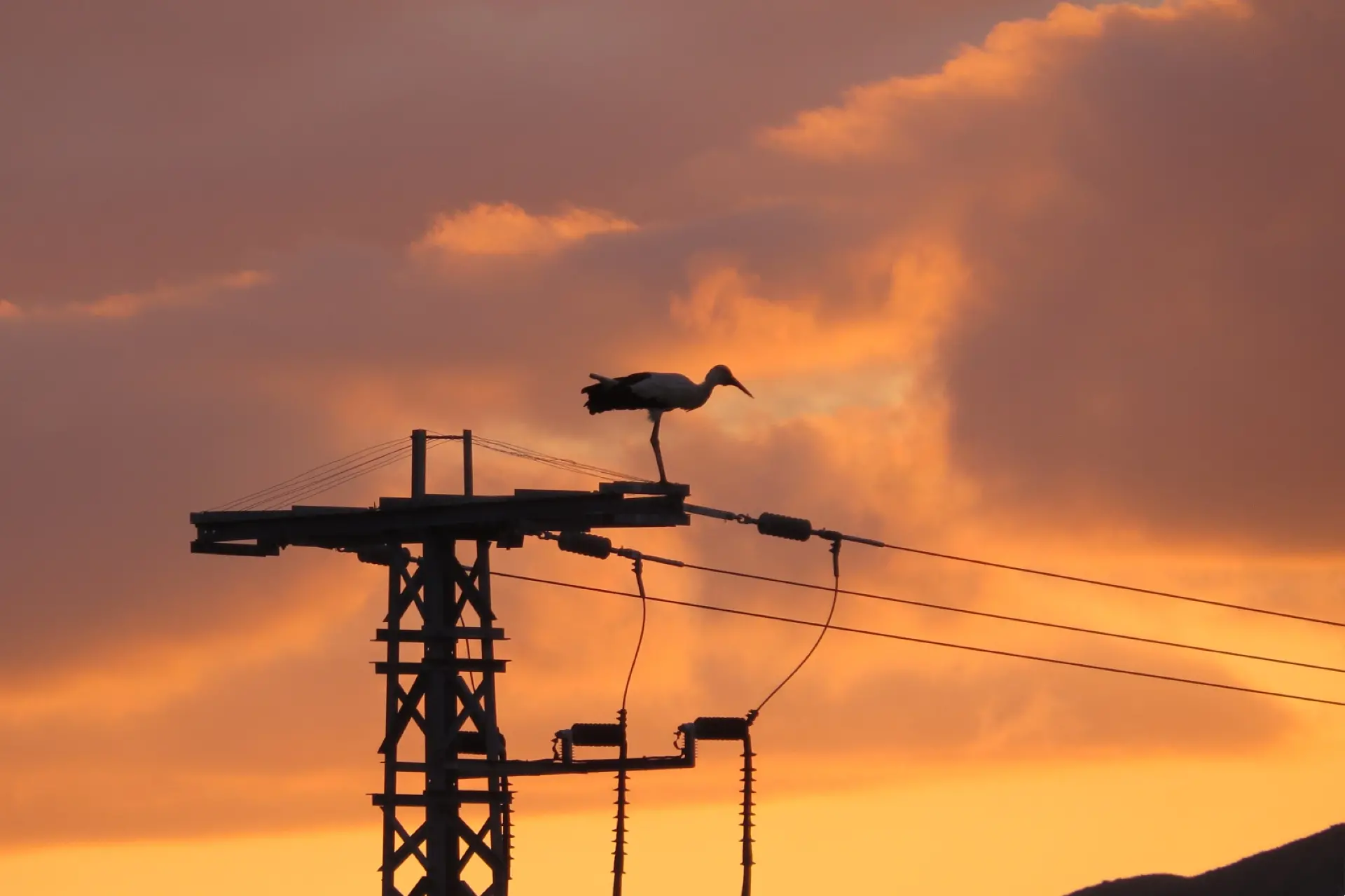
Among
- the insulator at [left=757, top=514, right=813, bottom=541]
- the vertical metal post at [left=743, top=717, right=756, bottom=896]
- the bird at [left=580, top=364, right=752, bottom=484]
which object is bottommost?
the vertical metal post at [left=743, top=717, right=756, bottom=896]

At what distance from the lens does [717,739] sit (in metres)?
36.3

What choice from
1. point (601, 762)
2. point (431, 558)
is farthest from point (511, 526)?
point (601, 762)

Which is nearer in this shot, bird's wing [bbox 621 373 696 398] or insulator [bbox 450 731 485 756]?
bird's wing [bbox 621 373 696 398]

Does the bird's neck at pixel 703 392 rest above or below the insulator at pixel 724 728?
above

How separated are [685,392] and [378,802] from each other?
9.33m

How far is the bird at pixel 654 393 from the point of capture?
3659cm

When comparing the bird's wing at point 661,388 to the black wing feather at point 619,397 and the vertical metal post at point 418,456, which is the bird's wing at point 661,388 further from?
the vertical metal post at point 418,456

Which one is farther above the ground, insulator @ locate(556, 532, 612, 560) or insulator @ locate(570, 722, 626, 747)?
insulator @ locate(556, 532, 612, 560)

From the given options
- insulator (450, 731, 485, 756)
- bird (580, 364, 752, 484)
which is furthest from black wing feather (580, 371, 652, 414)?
insulator (450, 731, 485, 756)

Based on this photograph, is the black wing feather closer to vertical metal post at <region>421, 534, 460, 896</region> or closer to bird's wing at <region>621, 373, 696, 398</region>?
bird's wing at <region>621, 373, 696, 398</region>

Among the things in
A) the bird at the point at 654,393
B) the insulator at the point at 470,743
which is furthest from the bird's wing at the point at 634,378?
the insulator at the point at 470,743

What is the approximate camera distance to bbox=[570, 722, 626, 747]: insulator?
37.2 meters

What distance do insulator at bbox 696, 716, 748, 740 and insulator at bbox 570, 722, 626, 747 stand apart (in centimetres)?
150

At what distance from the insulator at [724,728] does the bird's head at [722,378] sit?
5011mm
